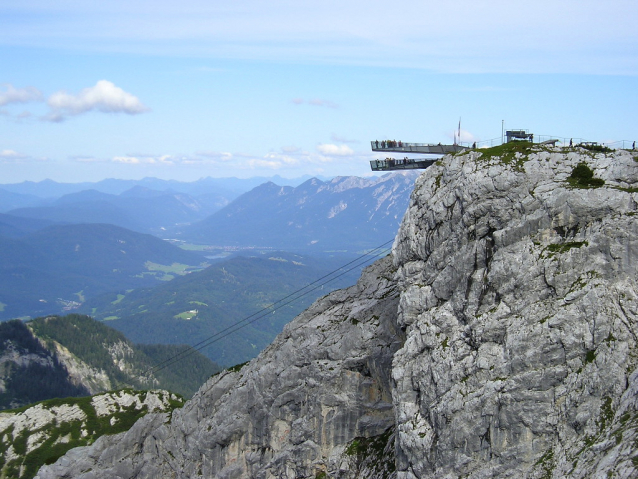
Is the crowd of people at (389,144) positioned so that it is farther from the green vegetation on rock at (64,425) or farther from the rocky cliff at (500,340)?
the green vegetation on rock at (64,425)

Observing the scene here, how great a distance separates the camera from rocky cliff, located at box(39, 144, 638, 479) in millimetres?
39906

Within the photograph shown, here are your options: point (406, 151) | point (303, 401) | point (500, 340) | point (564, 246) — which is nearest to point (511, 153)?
point (564, 246)

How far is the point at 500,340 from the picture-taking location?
43.7 m

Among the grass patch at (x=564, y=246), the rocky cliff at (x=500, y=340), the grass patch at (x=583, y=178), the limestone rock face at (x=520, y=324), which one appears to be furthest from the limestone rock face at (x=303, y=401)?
the grass patch at (x=583, y=178)

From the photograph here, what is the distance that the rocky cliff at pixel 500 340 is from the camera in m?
39.9

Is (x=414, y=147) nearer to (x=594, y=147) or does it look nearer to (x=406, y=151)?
(x=406, y=151)

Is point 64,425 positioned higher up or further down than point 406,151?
further down

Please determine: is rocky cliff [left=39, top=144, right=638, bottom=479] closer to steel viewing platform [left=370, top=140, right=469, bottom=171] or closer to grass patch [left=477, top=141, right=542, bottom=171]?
grass patch [left=477, top=141, right=542, bottom=171]

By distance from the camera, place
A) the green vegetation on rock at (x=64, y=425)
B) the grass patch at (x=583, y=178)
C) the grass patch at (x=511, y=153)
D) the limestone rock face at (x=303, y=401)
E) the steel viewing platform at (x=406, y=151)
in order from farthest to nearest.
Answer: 1. the green vegetation on rock at (x=64, y=425)
2. the steel viewing platform at (x=406, y=151)
3. the limestone rock face at (x=303, y=401)
4. the grass patch at (x=511, y=153)
5. the grass patch at (x=583, y=178)

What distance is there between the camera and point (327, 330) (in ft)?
225

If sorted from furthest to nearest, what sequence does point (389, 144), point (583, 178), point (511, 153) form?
point (389, 144), point (511, 153), point (583, 178)

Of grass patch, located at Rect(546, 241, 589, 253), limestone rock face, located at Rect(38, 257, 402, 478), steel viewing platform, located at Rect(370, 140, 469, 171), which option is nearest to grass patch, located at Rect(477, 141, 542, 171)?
grass patch, located at Rect(546, 241, 589, 253)

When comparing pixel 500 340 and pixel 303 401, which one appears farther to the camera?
pixel 303 401

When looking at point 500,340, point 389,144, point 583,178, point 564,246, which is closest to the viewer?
point 564,246
